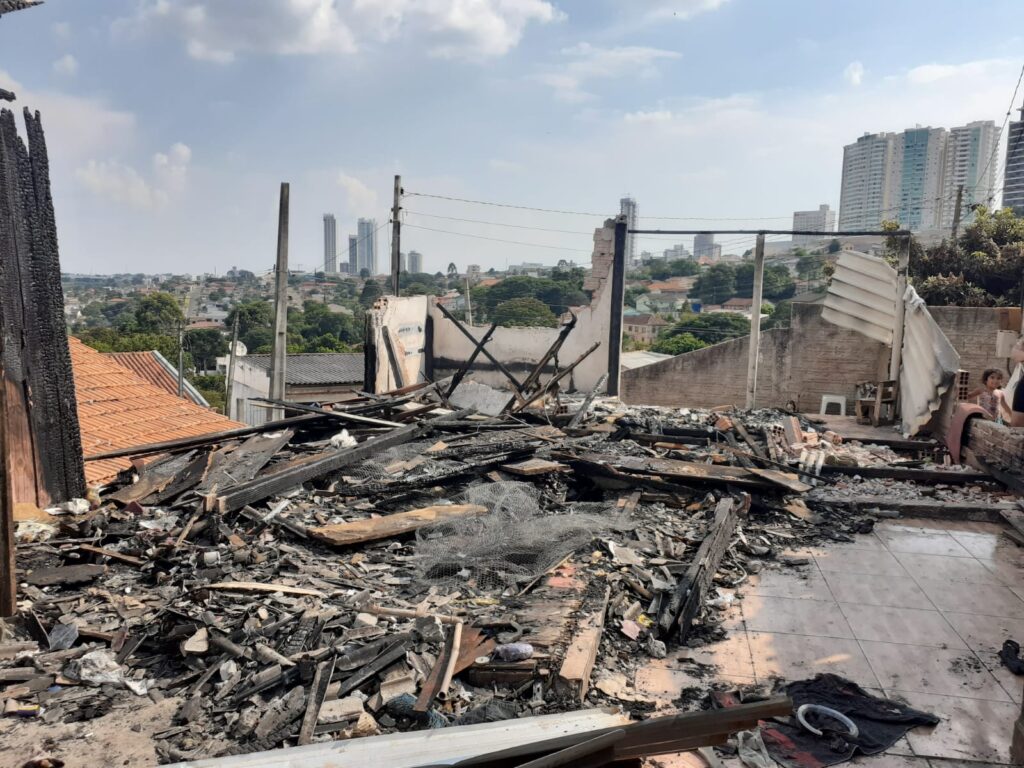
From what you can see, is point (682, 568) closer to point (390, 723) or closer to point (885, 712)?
point (885, 712)

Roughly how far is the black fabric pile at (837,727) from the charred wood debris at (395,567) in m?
0.70

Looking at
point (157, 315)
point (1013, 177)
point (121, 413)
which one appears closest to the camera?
point (121, 413)

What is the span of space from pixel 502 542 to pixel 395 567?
81cm

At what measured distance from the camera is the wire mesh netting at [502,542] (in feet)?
15.8

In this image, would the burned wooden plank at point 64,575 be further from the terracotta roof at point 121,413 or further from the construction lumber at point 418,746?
the terracotta roof at point 121,413

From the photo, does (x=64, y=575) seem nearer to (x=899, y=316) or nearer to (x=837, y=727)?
(x=837, y=727)

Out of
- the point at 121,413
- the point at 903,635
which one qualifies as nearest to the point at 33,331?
the point at 121,413

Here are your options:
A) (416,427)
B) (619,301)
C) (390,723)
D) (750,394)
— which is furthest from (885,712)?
(619,301)

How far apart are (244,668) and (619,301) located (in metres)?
12.7

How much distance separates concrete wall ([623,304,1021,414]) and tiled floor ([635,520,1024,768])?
33.6ft

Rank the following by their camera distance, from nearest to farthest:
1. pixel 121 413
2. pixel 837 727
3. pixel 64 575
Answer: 1. pixel 837 727
2. pixel 64 575
3. pixel 121 413

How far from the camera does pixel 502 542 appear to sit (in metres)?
5.18

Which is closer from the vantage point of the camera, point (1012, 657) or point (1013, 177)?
point (1012, 657)

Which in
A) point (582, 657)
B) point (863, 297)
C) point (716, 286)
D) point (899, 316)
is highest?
point (716, 286)
